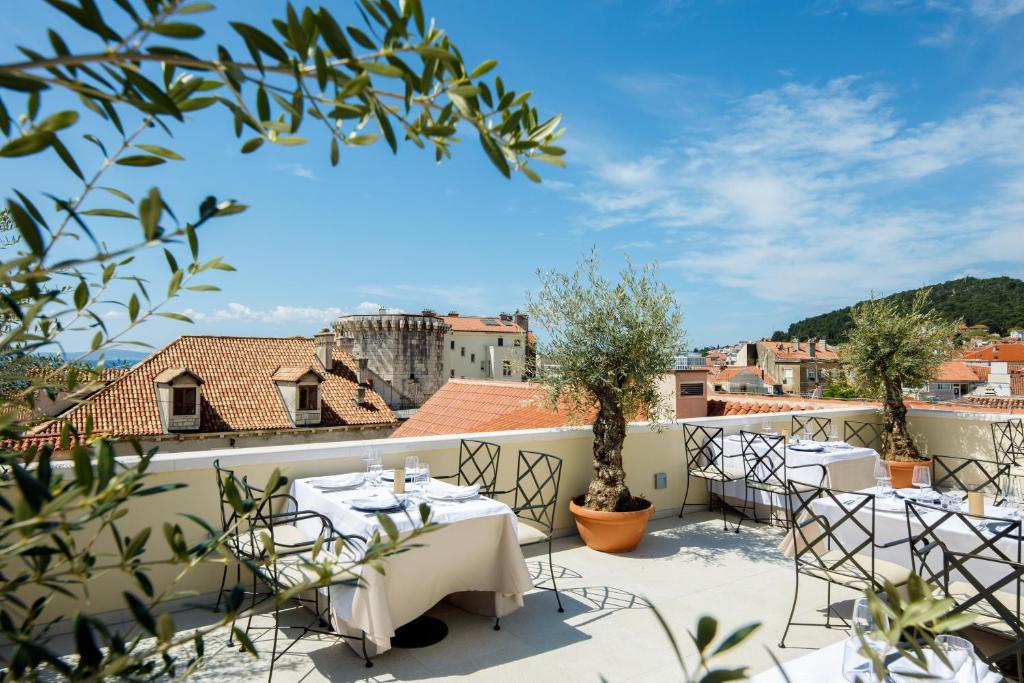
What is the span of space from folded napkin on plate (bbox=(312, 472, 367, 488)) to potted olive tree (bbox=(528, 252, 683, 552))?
7.15 ft

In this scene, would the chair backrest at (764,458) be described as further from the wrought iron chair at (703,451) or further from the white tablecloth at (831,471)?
the wrought iron chair at (703,451)

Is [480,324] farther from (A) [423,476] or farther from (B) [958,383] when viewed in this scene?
(A) [423,476]

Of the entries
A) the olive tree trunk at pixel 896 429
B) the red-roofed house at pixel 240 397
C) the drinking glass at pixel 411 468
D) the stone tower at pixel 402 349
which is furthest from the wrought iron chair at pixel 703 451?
the stone tower at pixel 402 349

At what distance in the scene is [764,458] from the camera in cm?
627

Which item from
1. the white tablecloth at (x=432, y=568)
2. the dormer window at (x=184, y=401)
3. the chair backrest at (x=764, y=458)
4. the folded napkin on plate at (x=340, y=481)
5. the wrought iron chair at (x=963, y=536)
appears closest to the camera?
the wrought iron chair at (x=963, y=536)

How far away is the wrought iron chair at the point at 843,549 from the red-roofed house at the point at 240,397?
670 inches

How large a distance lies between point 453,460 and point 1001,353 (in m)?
59.5

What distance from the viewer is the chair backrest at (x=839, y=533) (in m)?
3.63

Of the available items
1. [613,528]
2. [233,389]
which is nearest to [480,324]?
[233,389]

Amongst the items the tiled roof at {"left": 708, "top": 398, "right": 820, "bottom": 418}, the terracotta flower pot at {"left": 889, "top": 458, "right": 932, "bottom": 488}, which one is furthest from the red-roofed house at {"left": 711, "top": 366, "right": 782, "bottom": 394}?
the terracotta flower pot at {"left": 889, "top": 458, "right": 932, "bottom": 488}

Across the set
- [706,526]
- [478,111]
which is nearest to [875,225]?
[706,526]

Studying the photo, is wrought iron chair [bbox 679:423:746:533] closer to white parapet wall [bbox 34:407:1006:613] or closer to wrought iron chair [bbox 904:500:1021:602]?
white parapet wall [bbox 34:407:1006:613]

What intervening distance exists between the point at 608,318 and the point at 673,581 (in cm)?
237

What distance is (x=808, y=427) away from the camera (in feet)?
26.7
